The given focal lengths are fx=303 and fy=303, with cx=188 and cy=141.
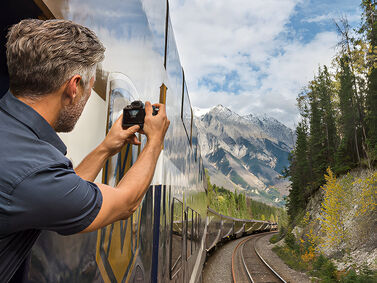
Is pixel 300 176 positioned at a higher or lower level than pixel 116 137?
higher

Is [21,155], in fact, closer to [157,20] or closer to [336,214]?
[157,20]

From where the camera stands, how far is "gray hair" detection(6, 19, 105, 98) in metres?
0.90

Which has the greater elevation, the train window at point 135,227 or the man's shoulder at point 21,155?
the man's shoulder at point 21,155

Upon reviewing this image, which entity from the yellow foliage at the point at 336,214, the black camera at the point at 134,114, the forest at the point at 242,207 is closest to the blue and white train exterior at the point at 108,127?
the black camera at the point at 134,114

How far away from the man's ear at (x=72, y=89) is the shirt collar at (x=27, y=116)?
0.41 feet

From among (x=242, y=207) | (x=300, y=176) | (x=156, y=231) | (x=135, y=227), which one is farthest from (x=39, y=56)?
(x=242, y=207)

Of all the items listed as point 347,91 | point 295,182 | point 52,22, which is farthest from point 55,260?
point 295,182

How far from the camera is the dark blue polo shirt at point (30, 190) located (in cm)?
73

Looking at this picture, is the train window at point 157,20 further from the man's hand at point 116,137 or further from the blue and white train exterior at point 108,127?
the man's hand at point 116,137

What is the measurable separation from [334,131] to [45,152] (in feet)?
150

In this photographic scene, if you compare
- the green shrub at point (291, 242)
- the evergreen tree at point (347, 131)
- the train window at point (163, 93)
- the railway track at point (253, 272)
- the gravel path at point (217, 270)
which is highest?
the evergreen tree at point (347, 131)

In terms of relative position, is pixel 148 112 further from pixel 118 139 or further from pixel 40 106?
pixel 40 106

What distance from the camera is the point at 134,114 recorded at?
136 centimetres

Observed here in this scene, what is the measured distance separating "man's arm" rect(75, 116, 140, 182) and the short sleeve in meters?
0.38
